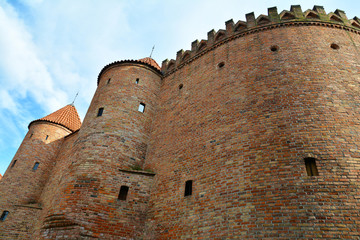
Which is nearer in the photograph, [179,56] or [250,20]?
[250,20]

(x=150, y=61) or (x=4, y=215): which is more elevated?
(x=150, y=61)

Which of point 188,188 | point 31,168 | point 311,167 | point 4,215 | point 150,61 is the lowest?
point 4,215

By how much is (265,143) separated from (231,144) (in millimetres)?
1164

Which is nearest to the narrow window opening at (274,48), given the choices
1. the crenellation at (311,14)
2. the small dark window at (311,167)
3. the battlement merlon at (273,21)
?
the battlement merlon at (273,21)

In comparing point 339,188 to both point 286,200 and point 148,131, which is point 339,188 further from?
point 148,131

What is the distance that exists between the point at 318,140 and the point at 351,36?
6150 millimetres

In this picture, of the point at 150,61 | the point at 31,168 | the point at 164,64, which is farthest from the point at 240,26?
the point at 31,168

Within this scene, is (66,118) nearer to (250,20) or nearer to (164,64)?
(164,64)

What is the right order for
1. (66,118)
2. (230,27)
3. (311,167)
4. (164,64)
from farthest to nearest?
(66,118) < (164,64) < (230,27) < (311,167)

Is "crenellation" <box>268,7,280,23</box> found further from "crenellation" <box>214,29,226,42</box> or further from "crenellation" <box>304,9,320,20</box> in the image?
"crenellation" <box>214,29,226,42</box>

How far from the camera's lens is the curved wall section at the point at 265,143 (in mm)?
6301

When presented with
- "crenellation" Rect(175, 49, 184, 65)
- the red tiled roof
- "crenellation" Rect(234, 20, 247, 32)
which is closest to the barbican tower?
"crenellation" Rect(234, 20, 247, 32)

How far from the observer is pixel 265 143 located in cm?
763

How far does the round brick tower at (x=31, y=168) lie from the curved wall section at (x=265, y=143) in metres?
9.71
